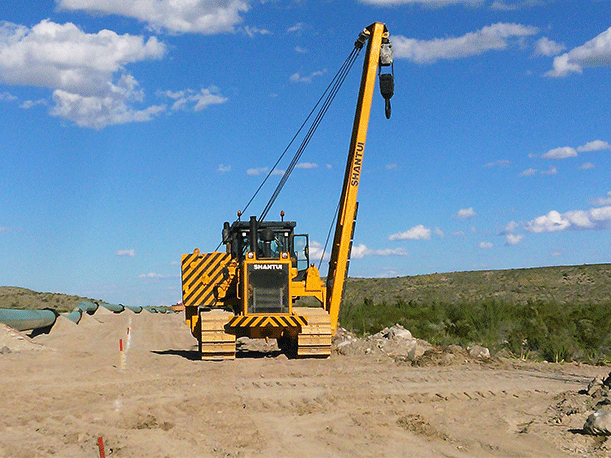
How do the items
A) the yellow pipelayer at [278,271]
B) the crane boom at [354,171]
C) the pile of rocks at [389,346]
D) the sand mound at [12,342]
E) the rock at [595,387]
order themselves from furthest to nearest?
the crane boom at [354,171]
the sand mound at [12,342]
the pile of rocks at [389,346]
the yellow pipelayer at [278,271]
the rock at [595,387]

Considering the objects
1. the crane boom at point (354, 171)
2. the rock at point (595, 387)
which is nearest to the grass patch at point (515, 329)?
the crane boom at point (354, 171)

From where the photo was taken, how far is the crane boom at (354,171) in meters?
19.7

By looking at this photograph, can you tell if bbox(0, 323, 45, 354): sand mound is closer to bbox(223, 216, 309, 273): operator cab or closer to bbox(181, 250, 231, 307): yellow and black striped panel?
bbox(181, 250, 231, 307): yellow and black striped panel

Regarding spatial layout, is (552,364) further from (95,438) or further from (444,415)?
(95,438)

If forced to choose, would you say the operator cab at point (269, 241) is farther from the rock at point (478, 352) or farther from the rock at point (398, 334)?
the rock at point (478, 352)

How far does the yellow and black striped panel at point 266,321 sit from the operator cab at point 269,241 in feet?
7.29

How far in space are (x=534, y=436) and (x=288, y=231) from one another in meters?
11.8

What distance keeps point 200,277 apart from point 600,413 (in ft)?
41.3

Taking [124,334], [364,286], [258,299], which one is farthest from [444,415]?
[364,286]

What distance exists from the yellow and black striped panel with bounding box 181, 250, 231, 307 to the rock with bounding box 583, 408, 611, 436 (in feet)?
40.2

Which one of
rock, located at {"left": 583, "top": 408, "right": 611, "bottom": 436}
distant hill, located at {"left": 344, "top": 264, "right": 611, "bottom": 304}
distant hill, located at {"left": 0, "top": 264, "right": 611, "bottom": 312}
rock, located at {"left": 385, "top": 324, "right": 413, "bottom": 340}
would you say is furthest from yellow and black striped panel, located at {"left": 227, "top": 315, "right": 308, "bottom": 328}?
distant hill, located at {"left": 344, "top": 264, "right": 611, "bottom": 304}

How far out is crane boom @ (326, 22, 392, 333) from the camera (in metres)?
19.7

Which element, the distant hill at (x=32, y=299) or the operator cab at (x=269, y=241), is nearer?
the operator cab at (x=269, y=241)

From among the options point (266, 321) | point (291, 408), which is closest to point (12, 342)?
point (266, 321)
